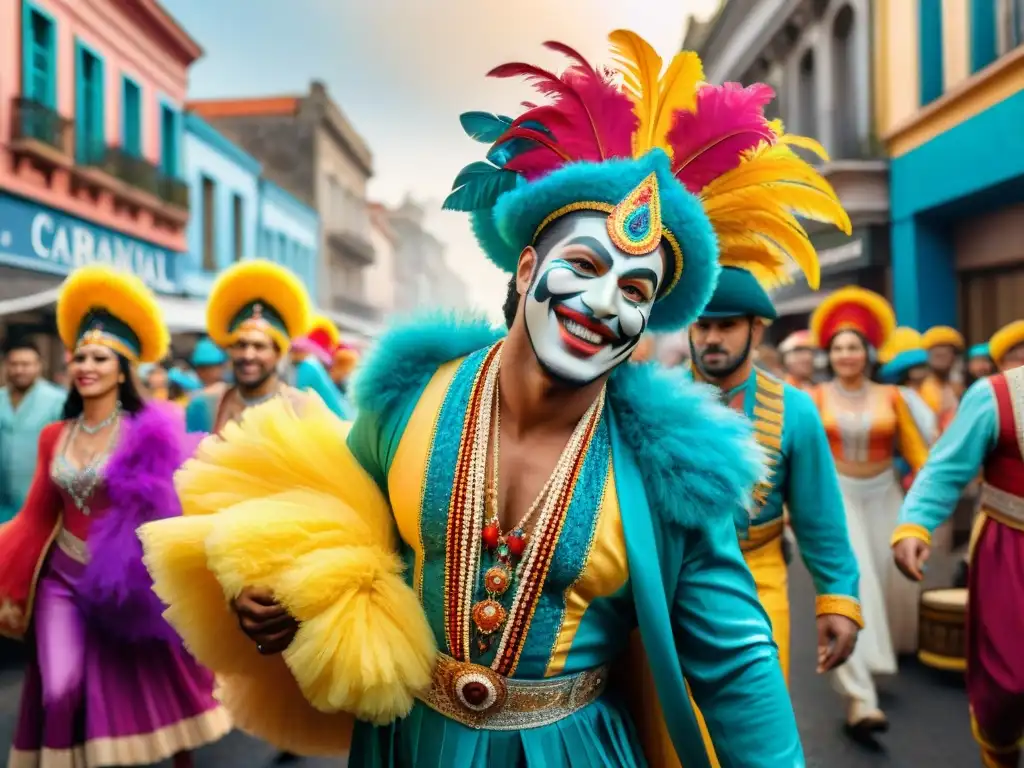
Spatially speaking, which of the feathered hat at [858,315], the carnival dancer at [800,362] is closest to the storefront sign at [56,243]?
the carnival dancer at [800,362]

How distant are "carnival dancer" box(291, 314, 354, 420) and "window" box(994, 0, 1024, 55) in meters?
8.07

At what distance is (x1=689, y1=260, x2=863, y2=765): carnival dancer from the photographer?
3.23 meters

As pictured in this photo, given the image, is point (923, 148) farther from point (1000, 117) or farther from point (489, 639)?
point (489, 639)

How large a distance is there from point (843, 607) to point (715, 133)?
74.8 inches

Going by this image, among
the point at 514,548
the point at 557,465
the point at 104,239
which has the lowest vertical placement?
the point at 514,548

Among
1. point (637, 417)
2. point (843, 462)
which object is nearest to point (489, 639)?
point (637, 417)

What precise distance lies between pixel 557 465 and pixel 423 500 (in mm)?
286

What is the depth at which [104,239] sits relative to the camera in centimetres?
1617

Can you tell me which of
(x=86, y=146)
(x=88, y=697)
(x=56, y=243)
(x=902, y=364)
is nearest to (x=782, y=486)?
(x=88, y=697)

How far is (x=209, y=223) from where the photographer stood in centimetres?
2328

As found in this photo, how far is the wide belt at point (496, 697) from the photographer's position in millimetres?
1858

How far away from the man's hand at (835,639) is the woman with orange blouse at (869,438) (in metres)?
2.80

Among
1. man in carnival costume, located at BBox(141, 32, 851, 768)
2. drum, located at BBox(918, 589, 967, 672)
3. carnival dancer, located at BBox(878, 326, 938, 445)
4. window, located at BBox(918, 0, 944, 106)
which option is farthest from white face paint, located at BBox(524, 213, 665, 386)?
window, located at BBox(918, 0, 944, 106)

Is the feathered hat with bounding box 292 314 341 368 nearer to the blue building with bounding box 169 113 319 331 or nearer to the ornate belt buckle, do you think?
the ornate belt buckle
